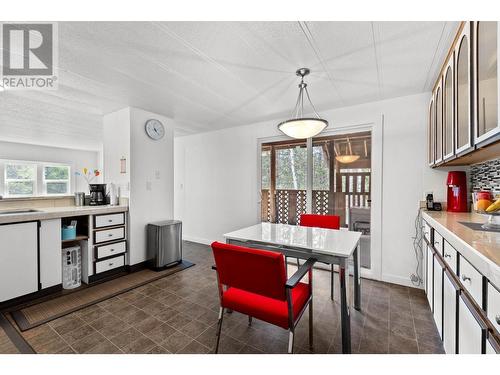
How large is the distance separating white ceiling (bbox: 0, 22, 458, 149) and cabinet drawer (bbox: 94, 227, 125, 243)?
167 cm

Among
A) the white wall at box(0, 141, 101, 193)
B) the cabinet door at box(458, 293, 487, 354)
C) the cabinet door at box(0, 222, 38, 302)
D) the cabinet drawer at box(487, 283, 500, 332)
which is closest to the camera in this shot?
the cabinet drawer at box(487, 283, 500, 332)

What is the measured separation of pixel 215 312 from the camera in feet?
Answer: 7.04

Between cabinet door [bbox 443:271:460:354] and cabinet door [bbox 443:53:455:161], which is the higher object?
cabinet door [bbox 443:53:455:161]

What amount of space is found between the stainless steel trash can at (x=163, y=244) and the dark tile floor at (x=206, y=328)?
0.66m

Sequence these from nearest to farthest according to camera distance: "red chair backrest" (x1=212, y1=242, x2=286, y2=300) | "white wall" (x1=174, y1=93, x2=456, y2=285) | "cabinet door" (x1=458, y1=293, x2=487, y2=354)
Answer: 1. "cabinet door" (x1=458, y1=293, x2=487, y2=354)
2. "red chair backrest" (x1=212, y1=242, x2=286, y2=300)
3. "white wall" (x1=174, y1=93, x2=456, y2=285)

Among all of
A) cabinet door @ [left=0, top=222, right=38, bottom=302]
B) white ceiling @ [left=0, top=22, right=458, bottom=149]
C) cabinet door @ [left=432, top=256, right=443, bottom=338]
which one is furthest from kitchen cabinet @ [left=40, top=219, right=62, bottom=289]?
cabinet door @ [left=432, top=256, right=443, bottom=338]

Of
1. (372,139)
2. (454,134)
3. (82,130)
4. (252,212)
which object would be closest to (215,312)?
(252,212)

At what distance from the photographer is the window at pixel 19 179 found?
233 inches

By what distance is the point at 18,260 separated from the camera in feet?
7.18

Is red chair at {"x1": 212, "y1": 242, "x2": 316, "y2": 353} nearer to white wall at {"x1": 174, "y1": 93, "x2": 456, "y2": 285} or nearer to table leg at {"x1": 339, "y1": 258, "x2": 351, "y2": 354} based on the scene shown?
table leg at {"x1": 339, "y1": 258, "x2": 351, "y2": 354}

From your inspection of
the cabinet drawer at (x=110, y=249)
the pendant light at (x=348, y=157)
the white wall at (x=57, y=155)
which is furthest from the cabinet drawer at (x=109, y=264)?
the white wall at (x=57, y=155)

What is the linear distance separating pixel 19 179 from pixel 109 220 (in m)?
5.50

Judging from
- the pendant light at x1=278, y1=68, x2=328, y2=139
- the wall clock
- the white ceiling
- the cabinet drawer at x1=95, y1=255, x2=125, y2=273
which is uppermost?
the white ceiling

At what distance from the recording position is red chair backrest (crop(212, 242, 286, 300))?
121 centimetres
